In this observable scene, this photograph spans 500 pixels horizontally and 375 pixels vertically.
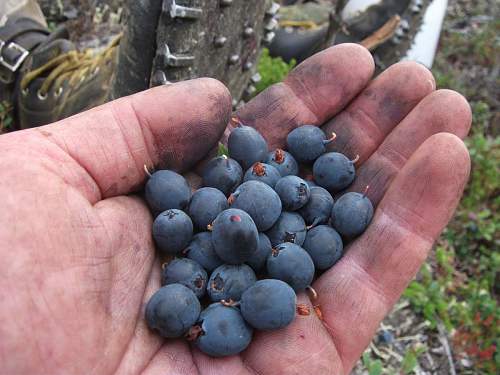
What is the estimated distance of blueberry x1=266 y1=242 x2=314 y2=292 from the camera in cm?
133

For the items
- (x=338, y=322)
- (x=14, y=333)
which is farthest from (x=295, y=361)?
(x=14, y=333)

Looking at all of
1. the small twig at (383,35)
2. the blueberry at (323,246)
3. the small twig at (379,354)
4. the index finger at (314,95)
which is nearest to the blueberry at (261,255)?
the blueberry at (323,246)

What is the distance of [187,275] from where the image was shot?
1.33 meters

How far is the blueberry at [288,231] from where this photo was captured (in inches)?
57.2

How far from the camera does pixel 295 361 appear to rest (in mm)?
1282

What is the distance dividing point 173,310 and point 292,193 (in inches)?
18.5

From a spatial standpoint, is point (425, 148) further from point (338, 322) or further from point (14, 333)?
point (14, 333)

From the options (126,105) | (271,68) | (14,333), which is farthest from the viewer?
(271,68)

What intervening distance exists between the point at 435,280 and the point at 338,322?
115cm

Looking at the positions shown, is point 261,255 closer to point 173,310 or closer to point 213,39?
point 173,310

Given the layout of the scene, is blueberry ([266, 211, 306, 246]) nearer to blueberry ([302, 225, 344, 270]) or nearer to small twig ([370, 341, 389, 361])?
blueberry ([302, 225, 344, 270])

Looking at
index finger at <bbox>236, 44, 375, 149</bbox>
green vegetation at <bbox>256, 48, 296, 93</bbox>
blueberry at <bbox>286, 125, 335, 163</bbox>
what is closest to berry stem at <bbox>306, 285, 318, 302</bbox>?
blueberry at <bbox>286, 125, 335, 163</bbox>

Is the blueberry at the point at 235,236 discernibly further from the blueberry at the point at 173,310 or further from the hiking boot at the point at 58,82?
the hiking boot at the point at 58,82

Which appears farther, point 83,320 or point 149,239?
point 149,239
